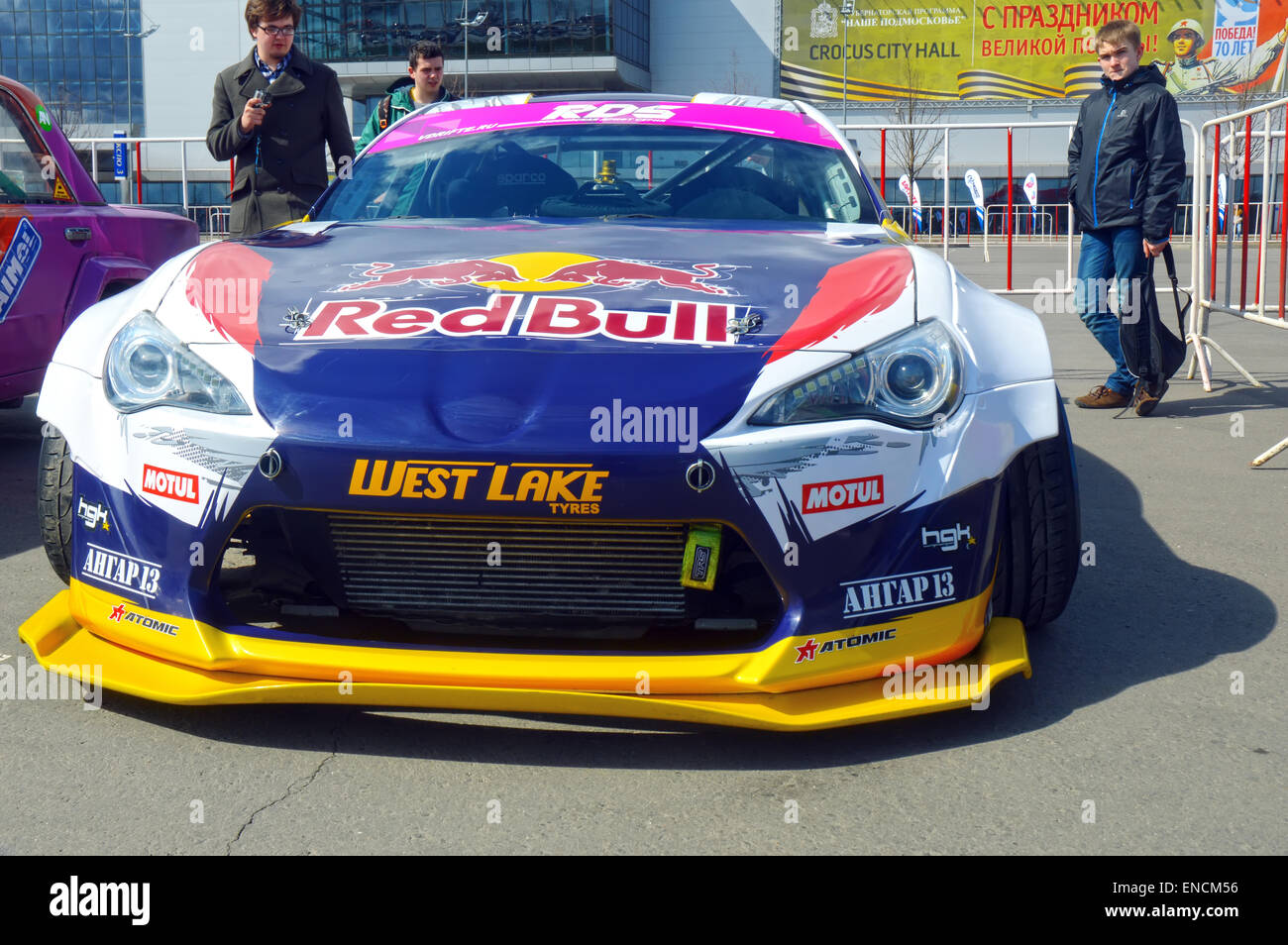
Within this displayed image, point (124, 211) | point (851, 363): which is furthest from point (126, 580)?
point (124, 211)

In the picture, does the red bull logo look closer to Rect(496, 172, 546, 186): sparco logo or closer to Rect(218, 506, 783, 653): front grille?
Rect(218, 506, 783, 653): front grille

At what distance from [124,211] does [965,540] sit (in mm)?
4421

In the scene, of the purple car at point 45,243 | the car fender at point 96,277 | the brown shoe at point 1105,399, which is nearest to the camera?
the purple car at point 45,243

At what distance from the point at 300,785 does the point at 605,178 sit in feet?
7.01

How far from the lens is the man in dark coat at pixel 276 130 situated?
504cm

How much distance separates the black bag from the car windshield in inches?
119

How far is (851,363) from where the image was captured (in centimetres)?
242

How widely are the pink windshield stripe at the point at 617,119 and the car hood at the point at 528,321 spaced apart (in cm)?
95

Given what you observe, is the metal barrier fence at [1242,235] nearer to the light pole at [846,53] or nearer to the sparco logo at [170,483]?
the sparco logo at [170,483]

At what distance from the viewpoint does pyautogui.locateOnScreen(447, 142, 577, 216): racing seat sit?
3641 millimetres
